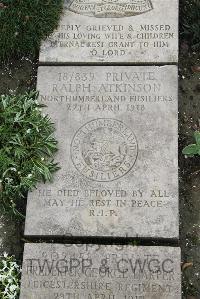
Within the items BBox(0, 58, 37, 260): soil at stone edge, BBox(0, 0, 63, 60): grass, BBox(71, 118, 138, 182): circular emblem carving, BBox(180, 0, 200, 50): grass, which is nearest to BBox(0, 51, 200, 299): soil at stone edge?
BBox(0, 58, 37, 260): soil at stone edge

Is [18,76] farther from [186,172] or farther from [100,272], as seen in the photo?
[100,272]

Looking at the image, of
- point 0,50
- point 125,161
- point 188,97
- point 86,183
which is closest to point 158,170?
point 125,161

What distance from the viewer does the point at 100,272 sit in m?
4.82

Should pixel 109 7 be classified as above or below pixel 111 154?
above

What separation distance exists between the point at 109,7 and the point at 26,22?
84cm

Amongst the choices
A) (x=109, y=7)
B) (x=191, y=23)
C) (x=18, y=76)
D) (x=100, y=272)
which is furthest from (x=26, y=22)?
(x=100, y=272)

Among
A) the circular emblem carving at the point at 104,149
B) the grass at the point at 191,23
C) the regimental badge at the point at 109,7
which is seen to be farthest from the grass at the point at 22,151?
the grass at the point at 191,23

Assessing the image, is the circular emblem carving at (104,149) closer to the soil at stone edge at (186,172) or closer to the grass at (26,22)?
the soil at stone edge at (186,172)

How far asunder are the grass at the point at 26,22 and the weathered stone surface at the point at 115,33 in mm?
104

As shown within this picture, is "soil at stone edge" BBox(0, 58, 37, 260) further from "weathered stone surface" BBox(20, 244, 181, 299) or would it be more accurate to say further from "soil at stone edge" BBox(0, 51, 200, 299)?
"weathered stone surface" BBox(20, 244, 181, 299)

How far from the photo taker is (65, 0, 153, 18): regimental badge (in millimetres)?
5746

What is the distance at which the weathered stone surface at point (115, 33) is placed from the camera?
558cm

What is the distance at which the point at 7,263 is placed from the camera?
5078 millimetres

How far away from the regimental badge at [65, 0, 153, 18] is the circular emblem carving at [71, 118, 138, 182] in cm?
115
